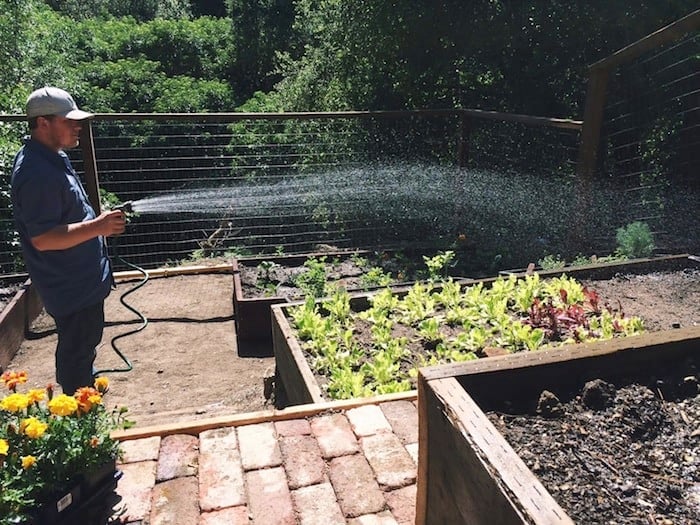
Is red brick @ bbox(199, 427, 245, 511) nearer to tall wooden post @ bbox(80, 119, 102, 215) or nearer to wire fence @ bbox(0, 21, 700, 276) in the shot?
wire fence @ bbox(0, 21, 700, 276)

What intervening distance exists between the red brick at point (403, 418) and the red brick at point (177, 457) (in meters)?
0.78

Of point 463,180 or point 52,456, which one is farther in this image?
point 463,180

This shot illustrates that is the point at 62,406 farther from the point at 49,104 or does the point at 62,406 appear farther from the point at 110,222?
the point at 49,104

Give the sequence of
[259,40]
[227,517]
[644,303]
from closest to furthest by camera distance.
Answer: [227,517] → [644,303] → [259,40]

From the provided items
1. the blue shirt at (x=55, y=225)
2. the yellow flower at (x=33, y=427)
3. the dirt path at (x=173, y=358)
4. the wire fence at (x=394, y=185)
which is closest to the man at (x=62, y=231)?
the blue shirt at (x=55, y=225)

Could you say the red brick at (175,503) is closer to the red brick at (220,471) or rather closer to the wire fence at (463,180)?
the red brick at (220,471)

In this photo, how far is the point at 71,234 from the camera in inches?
105

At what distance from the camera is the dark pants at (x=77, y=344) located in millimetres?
2955

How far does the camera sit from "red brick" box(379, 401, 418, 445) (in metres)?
2.50

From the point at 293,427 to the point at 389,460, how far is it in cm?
44

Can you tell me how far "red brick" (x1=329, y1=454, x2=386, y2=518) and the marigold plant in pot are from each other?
75 centimetres

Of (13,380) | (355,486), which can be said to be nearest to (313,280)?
(355,486)

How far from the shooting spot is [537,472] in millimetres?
1477

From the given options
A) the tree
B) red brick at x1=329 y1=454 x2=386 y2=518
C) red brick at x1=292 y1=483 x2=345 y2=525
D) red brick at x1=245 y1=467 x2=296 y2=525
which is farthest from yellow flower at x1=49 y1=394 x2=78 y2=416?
the tree
